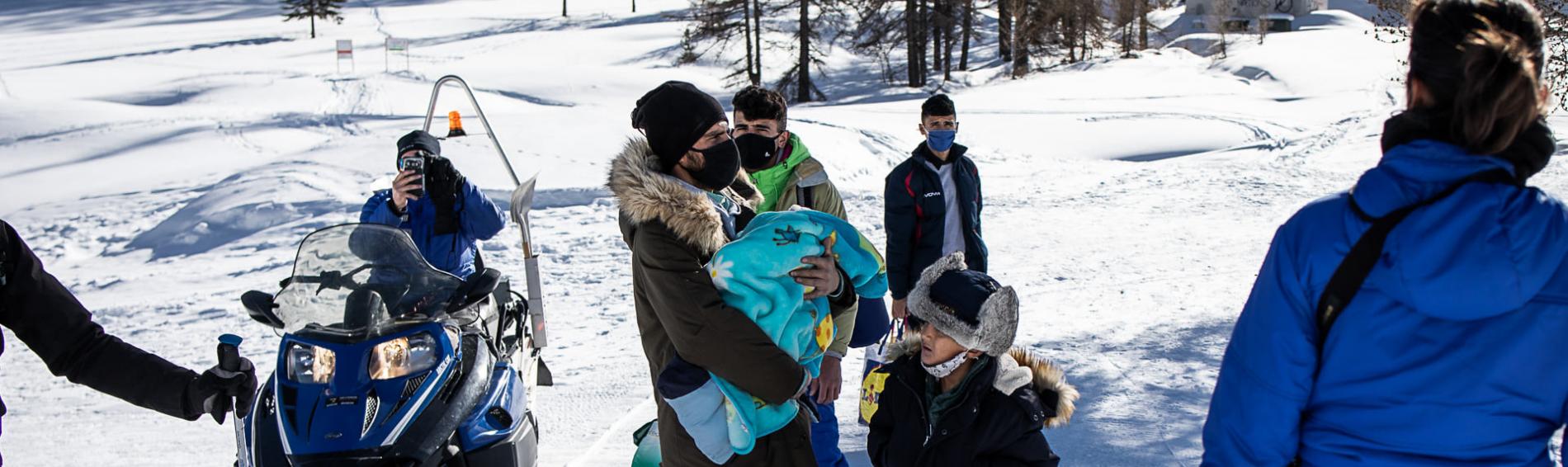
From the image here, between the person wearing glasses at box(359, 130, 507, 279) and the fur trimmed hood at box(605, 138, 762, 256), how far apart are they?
2.61 metres

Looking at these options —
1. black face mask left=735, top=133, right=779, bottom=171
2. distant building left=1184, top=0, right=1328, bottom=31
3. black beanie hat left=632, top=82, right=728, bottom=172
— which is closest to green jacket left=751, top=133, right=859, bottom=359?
black face mask left=735, top=133, right=779, bottom=171

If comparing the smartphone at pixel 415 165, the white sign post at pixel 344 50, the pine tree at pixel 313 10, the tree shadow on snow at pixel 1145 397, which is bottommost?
the tree shadow on snow at pixel 1145 397

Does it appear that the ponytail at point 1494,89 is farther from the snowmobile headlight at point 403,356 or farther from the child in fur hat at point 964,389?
the snowmobile headlight at point 403,356

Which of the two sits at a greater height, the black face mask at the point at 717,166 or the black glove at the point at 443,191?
the black face mask at the point at 717,166

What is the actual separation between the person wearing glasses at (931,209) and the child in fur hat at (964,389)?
1.80 metres

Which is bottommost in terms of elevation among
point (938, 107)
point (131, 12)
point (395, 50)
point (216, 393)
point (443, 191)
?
point (216, 393)

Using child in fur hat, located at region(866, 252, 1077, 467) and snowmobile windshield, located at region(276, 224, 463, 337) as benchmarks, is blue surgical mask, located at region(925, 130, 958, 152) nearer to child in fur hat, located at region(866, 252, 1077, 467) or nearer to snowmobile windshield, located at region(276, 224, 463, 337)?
child in fur hat, located at region(866, 252, 1077, 467)

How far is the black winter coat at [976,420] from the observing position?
290 centimetres

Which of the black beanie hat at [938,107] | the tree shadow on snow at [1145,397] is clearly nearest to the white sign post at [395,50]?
the tree shadow on snow at [1145,397]

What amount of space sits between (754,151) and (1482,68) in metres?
2.24

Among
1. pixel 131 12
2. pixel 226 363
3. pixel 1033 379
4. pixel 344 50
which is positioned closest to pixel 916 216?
pixel 1033 379

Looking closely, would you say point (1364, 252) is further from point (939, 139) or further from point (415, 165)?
point (415, 165)

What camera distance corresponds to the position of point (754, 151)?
11.9 feet

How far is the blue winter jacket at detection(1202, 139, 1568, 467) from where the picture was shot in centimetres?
171
